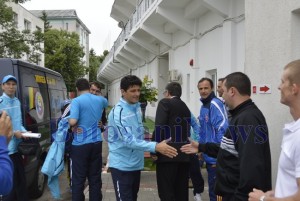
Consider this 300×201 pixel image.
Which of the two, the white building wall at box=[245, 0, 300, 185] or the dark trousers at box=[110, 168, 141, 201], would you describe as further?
the white building wall at box=[245, 0, 300, 185]

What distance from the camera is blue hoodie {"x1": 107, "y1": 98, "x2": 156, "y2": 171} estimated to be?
13.6 feet

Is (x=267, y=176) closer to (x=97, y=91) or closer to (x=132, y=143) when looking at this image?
(x=132, y=143)

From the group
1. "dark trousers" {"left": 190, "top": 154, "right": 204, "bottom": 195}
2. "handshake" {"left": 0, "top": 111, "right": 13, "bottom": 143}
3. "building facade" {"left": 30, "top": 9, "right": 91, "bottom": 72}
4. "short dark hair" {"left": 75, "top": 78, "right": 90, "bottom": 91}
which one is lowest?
"dark trousers" {"left": 190, "top": 154, "right": 204, "bottom": 195}

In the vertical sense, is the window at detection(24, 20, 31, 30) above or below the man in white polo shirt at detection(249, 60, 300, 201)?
above

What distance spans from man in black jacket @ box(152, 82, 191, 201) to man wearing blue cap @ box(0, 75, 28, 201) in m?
1.93

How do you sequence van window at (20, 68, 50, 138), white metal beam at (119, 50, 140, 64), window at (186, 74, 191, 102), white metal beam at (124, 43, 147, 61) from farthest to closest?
white metal beam at (119, 50, 140, 64), white metal beam at (124, 43, 147, 61), window at (186, 74, 191, 102), van window at (20, 68, 50, 138)

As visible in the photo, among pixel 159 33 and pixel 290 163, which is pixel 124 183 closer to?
pixel 290 163

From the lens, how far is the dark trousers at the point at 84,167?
18.2 ft

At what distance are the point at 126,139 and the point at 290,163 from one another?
2192 millimetres

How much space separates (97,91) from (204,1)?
14.5 ft

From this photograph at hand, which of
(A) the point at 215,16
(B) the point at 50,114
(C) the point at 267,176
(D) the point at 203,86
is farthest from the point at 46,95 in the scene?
Answer: (A) the point at 215,16

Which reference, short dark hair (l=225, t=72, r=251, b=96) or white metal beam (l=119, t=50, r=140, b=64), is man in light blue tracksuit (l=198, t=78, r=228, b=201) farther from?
white metal beam (l=119, t=50, r=140, b=64)

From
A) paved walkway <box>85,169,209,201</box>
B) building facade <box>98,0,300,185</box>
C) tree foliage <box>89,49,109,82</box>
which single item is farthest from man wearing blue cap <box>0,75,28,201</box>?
tree foliage <box>89,49,109,82</box>

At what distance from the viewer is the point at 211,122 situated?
528cm
